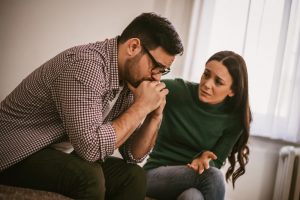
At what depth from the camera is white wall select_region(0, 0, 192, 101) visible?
2.60 metres

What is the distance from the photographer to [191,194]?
4.34 ft

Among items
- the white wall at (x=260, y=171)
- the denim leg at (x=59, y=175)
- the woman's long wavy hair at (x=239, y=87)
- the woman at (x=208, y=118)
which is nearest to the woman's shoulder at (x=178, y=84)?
the woman at (x=208, y=118)

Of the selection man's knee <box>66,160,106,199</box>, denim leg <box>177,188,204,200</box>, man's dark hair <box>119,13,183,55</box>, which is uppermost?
man's dark hair <box>119,13,183,55</box>

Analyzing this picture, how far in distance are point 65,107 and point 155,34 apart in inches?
15.9

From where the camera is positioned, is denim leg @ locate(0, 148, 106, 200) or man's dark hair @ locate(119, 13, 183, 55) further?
man's dark hair @ locate(119, 13, 183, 55)

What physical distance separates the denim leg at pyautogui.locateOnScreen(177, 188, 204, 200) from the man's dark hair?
0.55 metres

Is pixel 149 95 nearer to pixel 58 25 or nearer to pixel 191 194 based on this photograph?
pixel 191 194

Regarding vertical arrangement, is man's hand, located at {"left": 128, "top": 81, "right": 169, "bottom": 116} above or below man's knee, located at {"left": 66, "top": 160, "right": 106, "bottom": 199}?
above

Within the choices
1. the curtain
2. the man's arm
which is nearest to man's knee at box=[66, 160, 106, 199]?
the man's arm

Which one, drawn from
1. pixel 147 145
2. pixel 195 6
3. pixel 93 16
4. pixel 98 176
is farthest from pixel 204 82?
pixel 93 16

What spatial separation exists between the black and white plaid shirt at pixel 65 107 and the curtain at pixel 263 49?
149 cm

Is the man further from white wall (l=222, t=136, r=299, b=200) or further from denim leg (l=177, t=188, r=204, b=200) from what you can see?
white wall (l=222, t=136, r=299, b=200)

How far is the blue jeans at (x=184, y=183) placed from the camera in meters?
1.37

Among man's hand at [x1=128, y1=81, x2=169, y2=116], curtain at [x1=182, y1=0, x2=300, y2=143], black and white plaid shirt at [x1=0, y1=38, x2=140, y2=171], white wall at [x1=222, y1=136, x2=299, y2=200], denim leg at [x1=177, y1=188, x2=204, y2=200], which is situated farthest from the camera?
white wall at [x1=222, y1=136, x2=299, y2=200]
